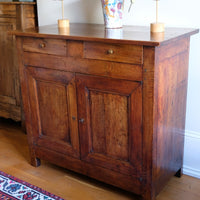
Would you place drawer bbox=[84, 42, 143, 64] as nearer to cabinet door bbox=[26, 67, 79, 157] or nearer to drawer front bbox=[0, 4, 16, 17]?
cabinet door bbox=[26, 67, 79, 157]

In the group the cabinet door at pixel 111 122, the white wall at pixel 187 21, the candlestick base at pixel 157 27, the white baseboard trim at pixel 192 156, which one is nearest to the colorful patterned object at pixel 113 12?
the white wall at pixel 187 21

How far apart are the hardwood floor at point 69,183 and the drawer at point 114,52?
0.88 meters

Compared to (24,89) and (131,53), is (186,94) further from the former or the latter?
(24,89)

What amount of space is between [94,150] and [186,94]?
693 millimetres

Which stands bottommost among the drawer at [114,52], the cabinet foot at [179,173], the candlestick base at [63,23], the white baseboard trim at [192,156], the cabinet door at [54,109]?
the cabinet foot at [179,173]

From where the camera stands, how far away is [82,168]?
2.03 m

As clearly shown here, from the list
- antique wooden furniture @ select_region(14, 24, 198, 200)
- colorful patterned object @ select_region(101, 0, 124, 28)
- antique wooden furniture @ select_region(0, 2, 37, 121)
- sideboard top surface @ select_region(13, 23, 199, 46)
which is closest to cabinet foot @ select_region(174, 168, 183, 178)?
antique wooden furniture @ select_region(14, 24, 198, 200)

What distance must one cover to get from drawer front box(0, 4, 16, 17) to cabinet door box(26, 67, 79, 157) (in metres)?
0.78

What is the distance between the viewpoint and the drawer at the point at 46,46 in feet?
6.01

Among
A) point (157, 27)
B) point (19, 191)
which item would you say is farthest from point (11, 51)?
point (157, 27)

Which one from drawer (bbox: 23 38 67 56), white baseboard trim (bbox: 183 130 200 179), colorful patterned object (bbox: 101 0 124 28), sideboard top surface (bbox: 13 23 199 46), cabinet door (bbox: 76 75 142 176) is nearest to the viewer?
sideboard top surface (bbox: 13 23 199 46)

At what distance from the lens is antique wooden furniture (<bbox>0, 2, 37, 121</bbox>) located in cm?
257

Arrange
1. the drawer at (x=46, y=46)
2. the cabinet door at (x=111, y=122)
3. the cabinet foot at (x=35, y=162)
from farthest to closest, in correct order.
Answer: the cabinet foot at (x=35, y=162) < the drawer at (x=46, y=46) < the cabinet door at (x=111, y=122)

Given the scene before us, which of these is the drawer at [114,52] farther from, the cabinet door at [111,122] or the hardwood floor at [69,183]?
the hardwood floor at [69,183]
